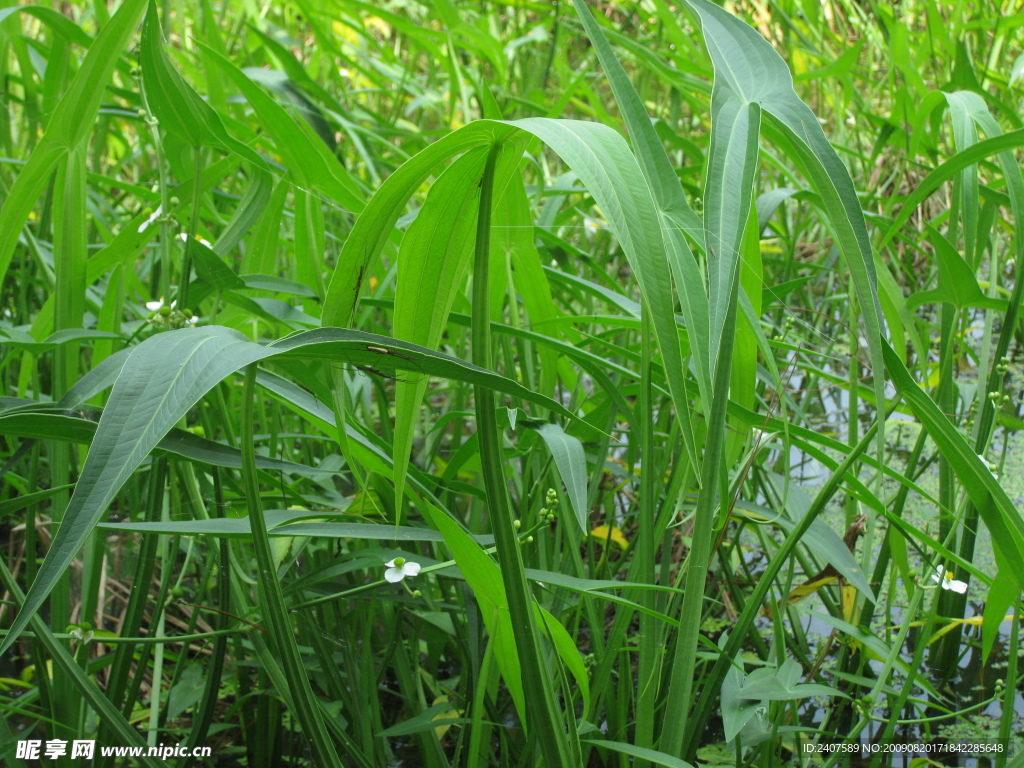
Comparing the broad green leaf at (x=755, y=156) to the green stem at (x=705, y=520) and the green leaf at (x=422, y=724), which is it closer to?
the green stem at (x=705, y=520)

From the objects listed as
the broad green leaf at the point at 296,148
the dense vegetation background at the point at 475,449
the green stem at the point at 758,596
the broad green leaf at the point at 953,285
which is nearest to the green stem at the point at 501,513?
the dense vegetation background at the point at 475,449

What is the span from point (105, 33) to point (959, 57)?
88cm

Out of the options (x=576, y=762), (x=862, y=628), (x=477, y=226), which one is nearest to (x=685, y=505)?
(x=862, y=628)

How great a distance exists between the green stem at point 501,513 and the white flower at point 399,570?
0.10m

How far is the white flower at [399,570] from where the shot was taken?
1.46 feet

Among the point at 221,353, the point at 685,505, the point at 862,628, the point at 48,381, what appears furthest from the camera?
the point at 48,381

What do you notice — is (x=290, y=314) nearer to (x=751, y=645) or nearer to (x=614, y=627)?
(x=614, y=627)

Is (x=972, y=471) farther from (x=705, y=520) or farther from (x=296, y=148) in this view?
(x=296, y=148)

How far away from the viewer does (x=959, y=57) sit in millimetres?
867

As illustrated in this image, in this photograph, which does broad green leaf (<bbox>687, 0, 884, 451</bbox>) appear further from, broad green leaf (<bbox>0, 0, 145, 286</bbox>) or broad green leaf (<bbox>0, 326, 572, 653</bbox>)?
broad green leaf (<bbox>0, 0, 145, 286</bbox>)

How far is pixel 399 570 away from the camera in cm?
47

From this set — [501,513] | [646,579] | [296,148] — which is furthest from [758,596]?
[296,148]

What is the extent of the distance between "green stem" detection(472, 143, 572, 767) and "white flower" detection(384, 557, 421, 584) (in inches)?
3.8

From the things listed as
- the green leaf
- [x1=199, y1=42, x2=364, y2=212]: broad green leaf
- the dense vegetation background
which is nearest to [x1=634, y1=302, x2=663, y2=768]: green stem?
the dense vegetation background
